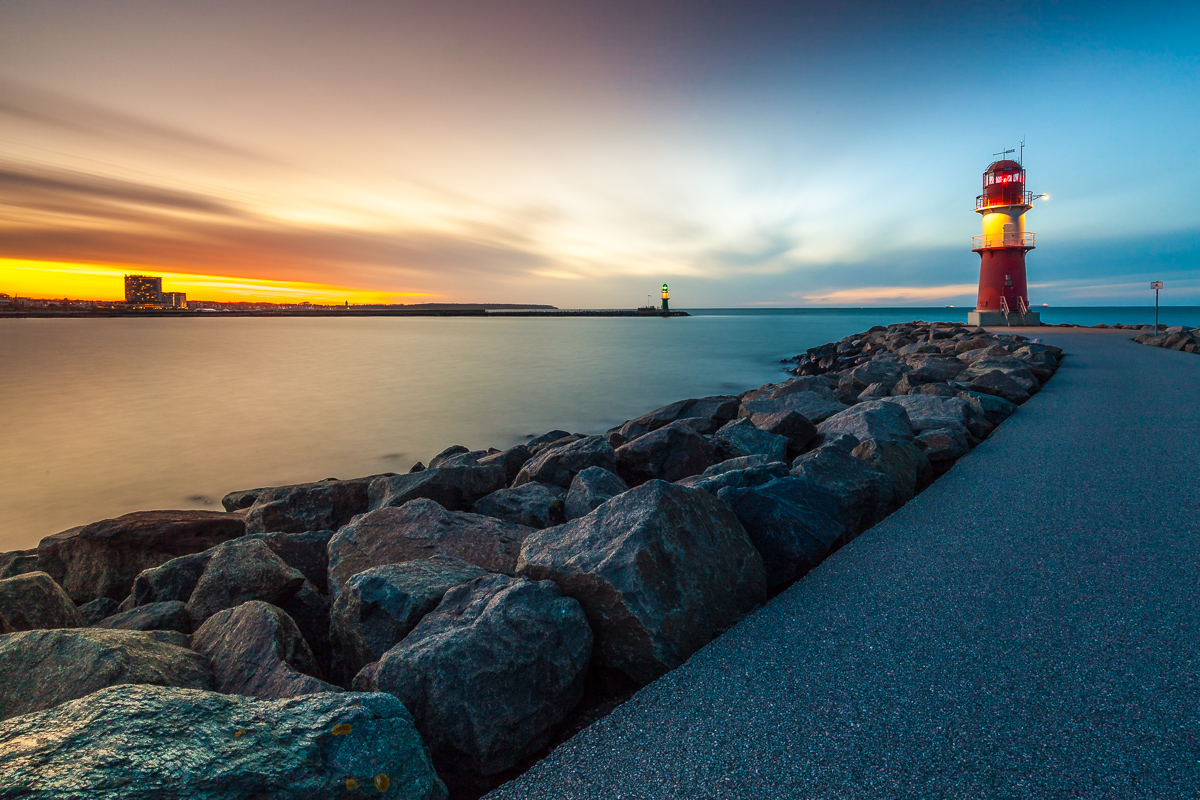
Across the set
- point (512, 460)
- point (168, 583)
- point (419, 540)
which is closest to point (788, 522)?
point (419, 540)

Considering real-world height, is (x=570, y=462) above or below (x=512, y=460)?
above

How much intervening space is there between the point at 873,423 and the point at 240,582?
4.65 m

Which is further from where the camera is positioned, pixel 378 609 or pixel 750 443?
pixel 750 443

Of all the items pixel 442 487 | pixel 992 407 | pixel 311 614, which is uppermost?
pixel 992 407

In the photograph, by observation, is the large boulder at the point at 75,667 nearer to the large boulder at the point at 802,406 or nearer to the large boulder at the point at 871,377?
the large boulder at the point at 802,406

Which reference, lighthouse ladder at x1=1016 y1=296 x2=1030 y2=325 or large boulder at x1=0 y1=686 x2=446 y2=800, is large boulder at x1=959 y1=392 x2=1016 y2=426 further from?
lighthouse ladder at x1=1016 y1=296 x2=1030 y2=325

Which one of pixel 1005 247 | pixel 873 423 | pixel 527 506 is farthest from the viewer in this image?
pixel 1005 247

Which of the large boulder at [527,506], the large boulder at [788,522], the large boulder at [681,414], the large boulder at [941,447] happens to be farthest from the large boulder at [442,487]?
the large boulder at [941,447]

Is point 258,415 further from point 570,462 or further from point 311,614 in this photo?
point 311,614

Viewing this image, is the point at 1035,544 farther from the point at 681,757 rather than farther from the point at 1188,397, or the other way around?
the point at 1188,397

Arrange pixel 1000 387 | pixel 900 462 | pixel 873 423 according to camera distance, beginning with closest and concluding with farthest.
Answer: pixel 900 462
pixel 873 423
pixel 1000 387

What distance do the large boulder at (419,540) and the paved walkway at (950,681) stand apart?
146cm

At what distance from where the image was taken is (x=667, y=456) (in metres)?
5.19

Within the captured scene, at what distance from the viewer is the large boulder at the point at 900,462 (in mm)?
3994
